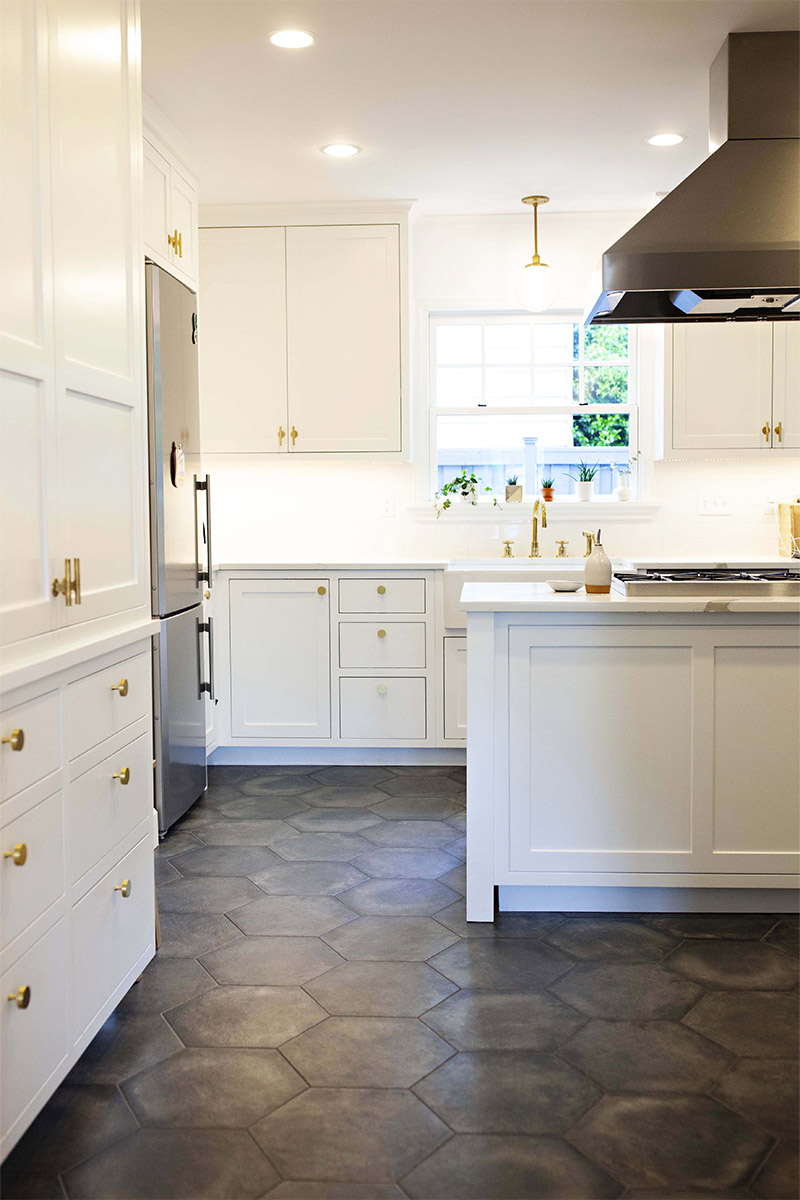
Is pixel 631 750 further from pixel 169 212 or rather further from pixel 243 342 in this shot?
pixel 243 342

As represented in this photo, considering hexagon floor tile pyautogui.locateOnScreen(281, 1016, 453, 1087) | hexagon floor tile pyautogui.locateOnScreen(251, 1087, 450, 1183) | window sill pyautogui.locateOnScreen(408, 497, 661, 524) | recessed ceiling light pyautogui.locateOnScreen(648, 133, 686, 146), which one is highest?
recessed ceiling light pyautogui.locateOnScreen(648, 133, 686, 146)

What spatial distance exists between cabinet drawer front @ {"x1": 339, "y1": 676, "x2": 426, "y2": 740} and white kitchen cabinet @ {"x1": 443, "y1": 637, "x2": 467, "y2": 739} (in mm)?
121

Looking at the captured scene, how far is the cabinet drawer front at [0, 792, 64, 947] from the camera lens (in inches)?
65.9

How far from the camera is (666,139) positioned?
13.0ft

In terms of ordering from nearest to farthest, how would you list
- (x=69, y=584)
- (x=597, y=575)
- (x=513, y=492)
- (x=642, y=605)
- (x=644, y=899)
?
(x=69, y=584) < (x=642, y=605) < (x=644, y=899) < (x=597, y=575) < (x=513, y=492)

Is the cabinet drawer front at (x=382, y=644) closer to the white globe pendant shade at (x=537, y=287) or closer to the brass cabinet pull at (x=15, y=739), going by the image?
the white globe pendant shade at (x=537, y=287)

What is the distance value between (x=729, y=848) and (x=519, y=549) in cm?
254

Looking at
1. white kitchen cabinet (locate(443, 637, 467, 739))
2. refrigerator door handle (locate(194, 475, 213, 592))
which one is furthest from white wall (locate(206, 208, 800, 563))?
refrigerator door handle (locate(194, 475, 213, 592))

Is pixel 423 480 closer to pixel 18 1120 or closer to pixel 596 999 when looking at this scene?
pixel 596 999

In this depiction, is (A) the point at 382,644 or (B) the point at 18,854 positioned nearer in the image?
(B) the point at 18,854

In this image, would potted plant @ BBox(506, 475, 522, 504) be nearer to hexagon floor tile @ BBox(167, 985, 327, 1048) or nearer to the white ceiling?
the white ceiling

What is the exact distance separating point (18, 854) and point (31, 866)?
81mm

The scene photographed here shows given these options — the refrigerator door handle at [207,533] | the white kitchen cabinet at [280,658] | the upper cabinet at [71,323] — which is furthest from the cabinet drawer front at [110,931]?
the white kitchen cabinet at [280,658]

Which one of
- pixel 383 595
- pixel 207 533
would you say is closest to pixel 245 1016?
pixel 207 533
